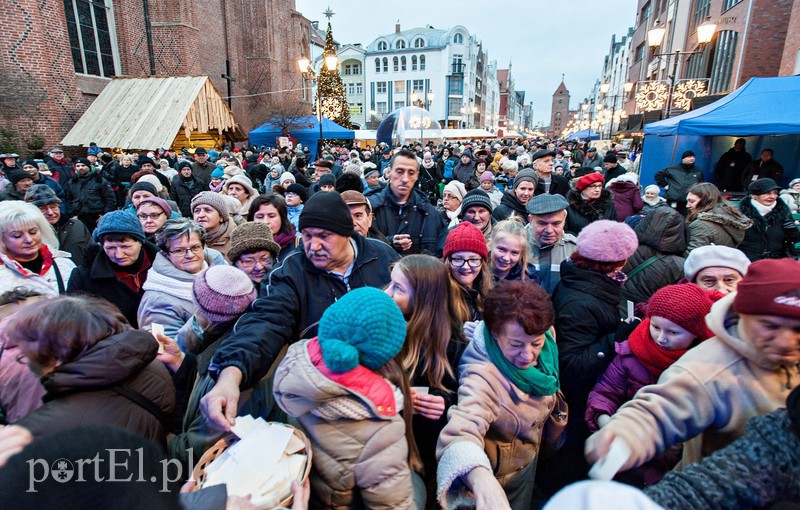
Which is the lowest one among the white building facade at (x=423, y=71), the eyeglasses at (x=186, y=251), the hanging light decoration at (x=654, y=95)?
the eyeglasses at (x=186, y=251)

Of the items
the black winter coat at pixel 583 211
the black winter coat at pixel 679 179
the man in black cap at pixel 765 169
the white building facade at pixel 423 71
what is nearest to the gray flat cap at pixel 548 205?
the black winter coat at pixel 583 211

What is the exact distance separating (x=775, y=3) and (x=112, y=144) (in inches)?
1022

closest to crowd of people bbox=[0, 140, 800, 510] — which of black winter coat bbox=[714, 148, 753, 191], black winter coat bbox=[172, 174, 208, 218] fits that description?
black winter coat bbox=[172, 174, 208, 218]

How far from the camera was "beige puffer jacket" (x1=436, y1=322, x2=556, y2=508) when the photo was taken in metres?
1.52

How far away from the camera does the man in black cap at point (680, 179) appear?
7751mm

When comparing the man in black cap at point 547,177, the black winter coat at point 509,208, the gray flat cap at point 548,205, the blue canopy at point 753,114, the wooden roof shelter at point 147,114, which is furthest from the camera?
the wooden roof shelter at point 147,114

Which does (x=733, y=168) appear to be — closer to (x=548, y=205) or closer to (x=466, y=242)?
(x=548, y=205)

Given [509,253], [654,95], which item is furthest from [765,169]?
[509,253]

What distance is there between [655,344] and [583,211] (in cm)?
294

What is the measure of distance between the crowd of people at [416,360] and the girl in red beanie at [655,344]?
0.5 inches

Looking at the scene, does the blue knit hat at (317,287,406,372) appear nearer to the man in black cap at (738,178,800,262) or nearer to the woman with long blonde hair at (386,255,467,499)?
the woman with long blonde hair at (386,255,467,499)

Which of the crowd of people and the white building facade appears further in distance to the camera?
the white building facade

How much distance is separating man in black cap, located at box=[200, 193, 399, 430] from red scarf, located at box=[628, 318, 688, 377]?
55.9 inches

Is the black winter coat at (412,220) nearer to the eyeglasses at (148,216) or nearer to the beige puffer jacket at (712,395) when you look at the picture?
the eyeglasses at (148,216)
